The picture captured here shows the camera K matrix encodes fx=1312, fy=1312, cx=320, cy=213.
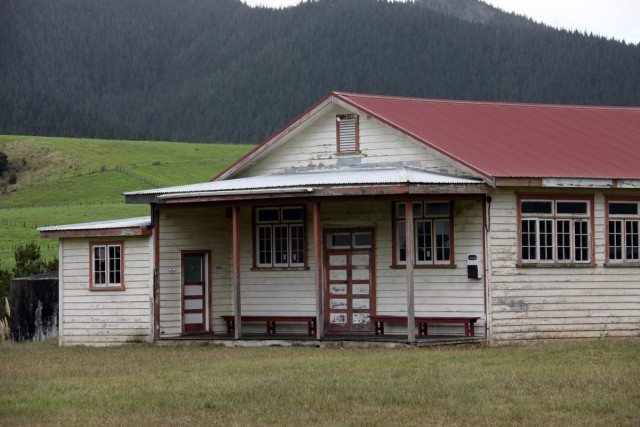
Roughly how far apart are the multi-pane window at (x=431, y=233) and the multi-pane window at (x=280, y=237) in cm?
277

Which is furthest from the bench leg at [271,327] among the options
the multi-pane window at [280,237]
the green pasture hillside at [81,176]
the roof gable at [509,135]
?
the green pasture hillside at [81,176]

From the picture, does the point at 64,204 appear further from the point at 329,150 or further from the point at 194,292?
the point at 329,150

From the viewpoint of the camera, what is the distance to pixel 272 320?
→ 2922cm

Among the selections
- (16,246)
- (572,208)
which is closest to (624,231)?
(572,208)

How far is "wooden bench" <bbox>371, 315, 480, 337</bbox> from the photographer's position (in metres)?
26.5

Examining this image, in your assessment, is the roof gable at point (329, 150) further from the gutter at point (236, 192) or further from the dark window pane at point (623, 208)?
the dark window pane at point (623, 208)

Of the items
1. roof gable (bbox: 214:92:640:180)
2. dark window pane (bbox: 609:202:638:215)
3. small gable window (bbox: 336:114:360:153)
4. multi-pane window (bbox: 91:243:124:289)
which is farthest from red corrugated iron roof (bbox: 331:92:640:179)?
multi-pane window (bbox: 91:243:124:289)

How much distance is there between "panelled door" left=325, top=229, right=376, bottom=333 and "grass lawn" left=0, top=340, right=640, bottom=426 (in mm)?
3464

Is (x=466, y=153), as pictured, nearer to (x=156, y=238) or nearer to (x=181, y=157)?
(x=156, y=238)

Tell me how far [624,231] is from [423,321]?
466cm

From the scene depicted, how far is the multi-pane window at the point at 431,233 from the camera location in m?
27.2

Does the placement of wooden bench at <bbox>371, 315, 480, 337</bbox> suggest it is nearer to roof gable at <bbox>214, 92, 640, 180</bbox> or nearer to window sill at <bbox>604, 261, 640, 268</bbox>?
roof gable at <bbox>214, 92, 640, 180</bbox>

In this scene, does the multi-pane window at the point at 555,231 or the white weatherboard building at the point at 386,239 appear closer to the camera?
the white weatherboard building at the point at 386,239

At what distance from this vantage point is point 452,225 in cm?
2705
